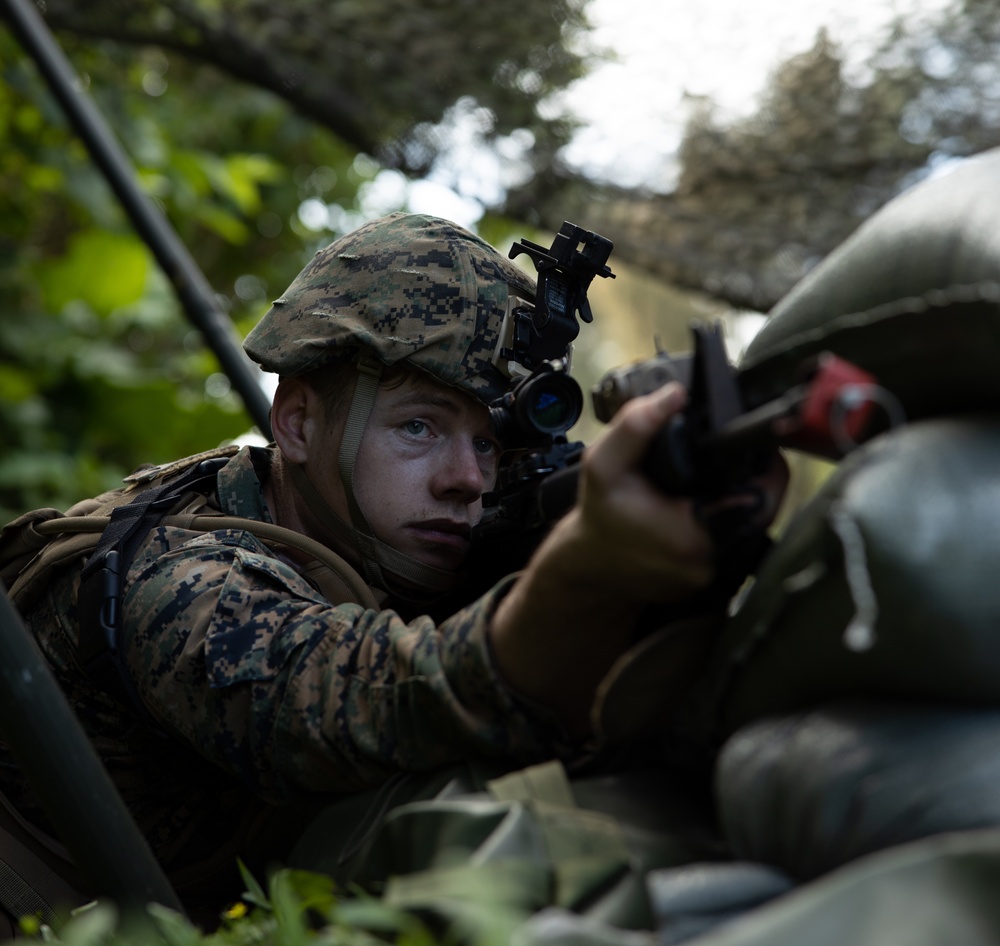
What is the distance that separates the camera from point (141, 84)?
21.6 ft

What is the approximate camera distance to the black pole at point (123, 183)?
3.22 metres

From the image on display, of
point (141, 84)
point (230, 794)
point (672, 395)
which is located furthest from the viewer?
point (141, 84)

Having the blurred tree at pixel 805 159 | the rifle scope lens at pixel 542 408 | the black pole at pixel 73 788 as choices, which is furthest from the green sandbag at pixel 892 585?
the blurred tree at pixel 805 159

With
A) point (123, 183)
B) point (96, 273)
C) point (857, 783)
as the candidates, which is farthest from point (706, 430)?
point (96, 273)

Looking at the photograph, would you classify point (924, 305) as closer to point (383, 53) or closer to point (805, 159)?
point (805, 159)

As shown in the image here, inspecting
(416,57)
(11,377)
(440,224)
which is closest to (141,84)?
(11,377)

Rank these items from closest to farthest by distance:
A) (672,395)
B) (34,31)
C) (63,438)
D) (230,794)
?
(672,395) → (230,794) → (34,31) → (63,438)

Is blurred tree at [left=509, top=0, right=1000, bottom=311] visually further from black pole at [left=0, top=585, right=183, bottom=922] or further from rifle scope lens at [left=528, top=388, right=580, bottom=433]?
black pole at [left=0, top=585, right=183, bottom=922]

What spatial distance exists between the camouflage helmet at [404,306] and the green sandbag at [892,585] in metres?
0.99

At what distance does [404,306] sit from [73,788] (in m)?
1.01

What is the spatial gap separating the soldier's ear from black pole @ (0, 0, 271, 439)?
102 cm

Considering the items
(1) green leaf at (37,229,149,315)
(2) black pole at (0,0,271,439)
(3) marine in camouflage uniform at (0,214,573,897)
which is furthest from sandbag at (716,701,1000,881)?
(1) green leaf at (37,229,149,315)

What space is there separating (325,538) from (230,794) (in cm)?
46

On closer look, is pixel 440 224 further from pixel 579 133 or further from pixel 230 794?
pixel 579 133
